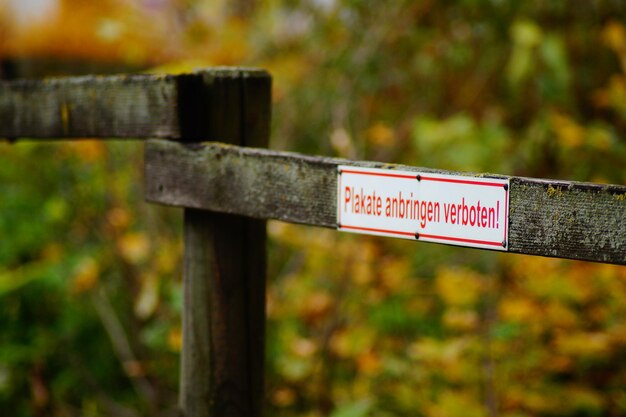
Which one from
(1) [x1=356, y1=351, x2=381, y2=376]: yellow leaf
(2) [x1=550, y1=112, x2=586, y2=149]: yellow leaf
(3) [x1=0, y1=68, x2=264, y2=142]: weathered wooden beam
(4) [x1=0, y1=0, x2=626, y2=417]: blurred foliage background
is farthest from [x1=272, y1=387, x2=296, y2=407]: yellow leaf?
(3) [x1=0, y1=68, x2=264, y2=142]: weathered wooden beam

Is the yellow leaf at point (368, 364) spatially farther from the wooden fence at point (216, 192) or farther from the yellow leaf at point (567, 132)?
the wooden fence at point (216, 192)

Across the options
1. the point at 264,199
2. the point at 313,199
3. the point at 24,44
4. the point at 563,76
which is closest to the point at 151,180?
the point at 264,199

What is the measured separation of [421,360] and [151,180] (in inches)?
92.5

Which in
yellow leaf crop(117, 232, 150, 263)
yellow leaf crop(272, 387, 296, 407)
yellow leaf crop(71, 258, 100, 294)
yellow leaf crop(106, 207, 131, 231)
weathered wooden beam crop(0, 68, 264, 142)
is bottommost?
yellow leaf crop(272, 387, 296, 407)

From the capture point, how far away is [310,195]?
167 centimetres

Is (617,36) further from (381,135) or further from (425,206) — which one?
(425,206)

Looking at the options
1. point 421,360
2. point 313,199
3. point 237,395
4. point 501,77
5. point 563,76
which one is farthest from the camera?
point 501,77

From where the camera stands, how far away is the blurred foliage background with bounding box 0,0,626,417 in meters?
3.58

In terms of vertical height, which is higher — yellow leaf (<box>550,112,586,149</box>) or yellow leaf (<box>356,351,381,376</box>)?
yellow leaf (<box>550,112,586,149</box>)

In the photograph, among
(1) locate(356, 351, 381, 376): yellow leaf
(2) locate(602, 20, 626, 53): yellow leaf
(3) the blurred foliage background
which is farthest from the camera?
(1) locate(356, 351, 381, 376): yellow leaf

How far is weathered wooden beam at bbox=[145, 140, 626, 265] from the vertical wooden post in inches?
3.5

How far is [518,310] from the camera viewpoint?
3.56m

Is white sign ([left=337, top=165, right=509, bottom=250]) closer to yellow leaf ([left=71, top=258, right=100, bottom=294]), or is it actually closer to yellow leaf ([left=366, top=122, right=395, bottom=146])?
yellow leaf ([left=366, top=122, right=395, bottom=146])

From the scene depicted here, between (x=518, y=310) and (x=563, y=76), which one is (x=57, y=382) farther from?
(x=563, y=76)
